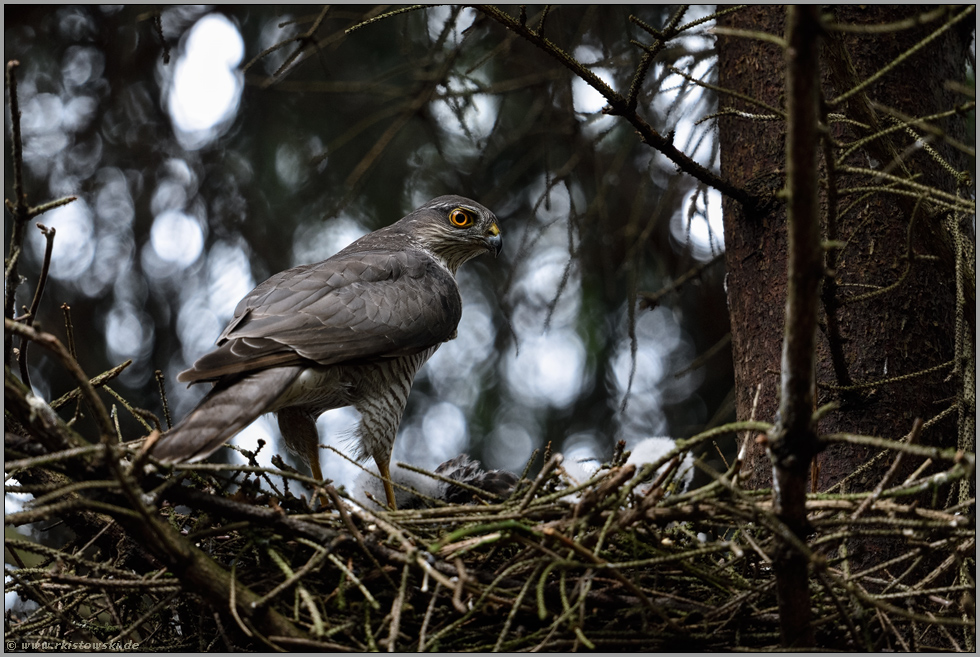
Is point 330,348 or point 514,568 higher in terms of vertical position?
point 330,348

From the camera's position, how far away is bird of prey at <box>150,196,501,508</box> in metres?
2.88

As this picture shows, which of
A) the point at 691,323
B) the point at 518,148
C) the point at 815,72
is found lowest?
the point at 815,72

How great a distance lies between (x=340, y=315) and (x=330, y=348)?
0.21 meters

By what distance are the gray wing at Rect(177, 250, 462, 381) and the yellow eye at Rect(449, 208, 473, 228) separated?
56 cm

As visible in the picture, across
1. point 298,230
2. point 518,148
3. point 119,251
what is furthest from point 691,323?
point 119,251

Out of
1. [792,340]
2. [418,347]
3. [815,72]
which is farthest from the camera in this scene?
[418,347]

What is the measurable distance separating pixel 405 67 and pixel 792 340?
3.31 m

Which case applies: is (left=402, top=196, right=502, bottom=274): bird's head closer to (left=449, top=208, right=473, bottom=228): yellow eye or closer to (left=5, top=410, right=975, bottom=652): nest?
(left=449, top=208, right=473, bottom=228): yellow eye

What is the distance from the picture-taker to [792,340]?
1.72 metres

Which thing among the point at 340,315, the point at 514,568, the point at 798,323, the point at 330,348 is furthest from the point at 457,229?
the point at 798,323

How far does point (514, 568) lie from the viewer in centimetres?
231

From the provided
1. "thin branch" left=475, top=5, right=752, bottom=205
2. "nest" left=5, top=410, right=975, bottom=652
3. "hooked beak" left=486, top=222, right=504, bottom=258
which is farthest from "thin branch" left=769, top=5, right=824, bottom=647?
"hooked beak" left=486, top=222, right=504, bottom=258

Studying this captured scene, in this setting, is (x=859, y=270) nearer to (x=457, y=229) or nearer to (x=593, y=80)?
(x=593, y=80)

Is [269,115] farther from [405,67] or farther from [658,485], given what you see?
[658,485]
